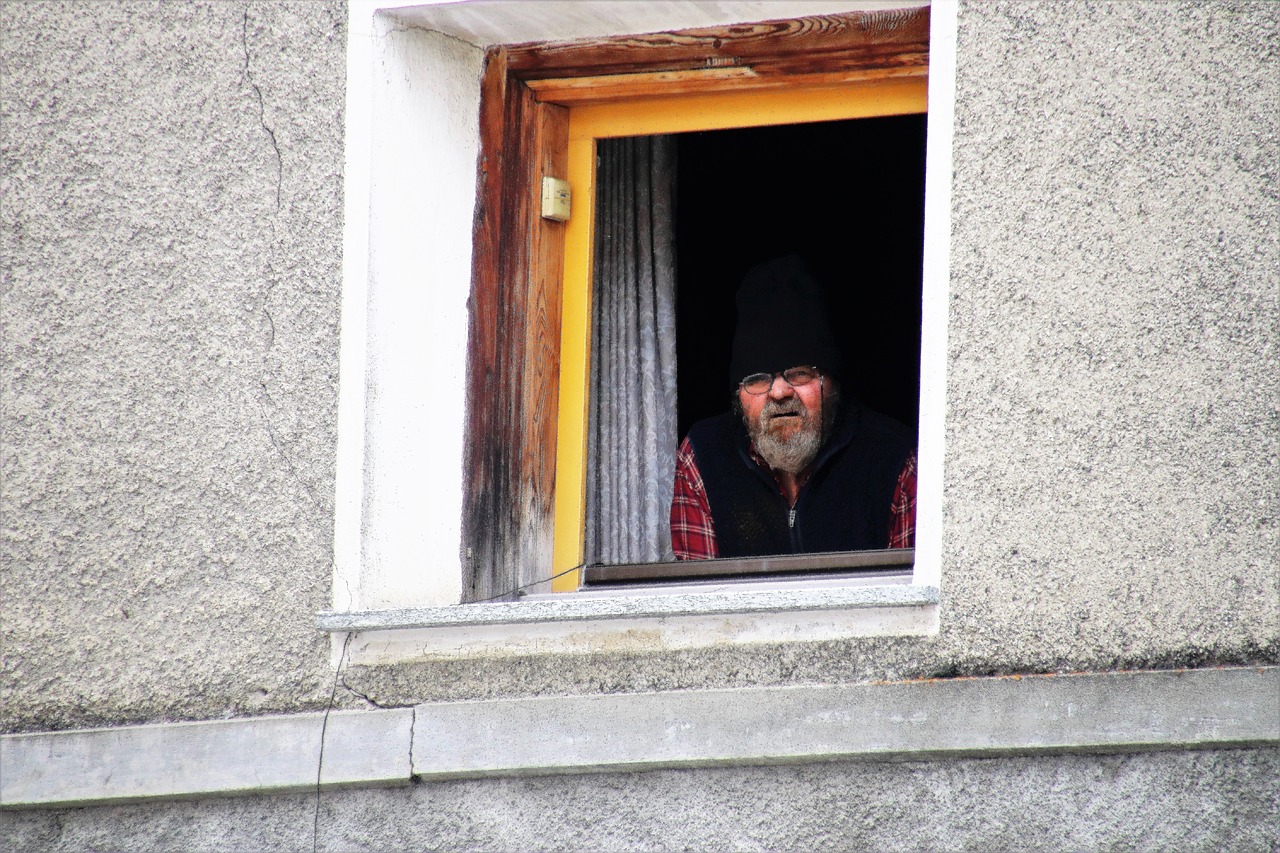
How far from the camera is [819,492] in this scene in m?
4.88

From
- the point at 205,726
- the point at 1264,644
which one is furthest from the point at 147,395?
the point at 1264,644

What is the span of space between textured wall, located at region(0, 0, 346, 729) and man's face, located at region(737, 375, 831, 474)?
74.1 inches

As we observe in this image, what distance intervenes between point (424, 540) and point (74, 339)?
3.39 feet

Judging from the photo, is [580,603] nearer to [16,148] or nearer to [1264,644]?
[1264,644]

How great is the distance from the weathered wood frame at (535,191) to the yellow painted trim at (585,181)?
1.3 inches

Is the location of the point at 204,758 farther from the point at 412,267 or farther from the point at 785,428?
the point at 785,428

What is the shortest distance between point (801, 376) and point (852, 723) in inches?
84.3

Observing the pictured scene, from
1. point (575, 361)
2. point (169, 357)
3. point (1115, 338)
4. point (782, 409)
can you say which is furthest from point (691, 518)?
point (1115, 338)

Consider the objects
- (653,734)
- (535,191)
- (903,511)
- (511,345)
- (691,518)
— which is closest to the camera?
(653,734)

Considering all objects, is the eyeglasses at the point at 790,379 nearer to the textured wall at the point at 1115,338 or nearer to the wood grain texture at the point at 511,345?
the wood grain texture at the point at 511,345

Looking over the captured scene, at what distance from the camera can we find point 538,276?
13.3 ft

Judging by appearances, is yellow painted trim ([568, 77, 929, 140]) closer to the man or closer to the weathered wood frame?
the weathered wood frame

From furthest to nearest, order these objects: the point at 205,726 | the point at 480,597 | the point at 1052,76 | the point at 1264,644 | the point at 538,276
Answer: the point at 538,276 → the point at 480,597 → the point at 205,726 → the point at 1052,76 → the point at 1264,644

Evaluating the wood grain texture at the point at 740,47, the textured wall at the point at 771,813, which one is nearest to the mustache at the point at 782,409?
the wood grain texture at the point at 740,47
